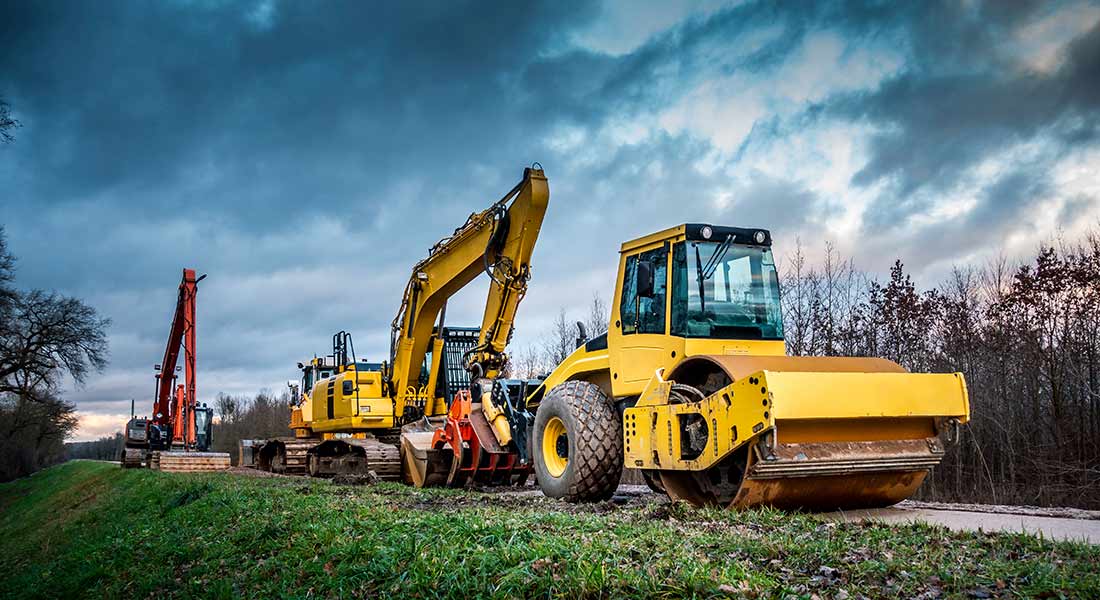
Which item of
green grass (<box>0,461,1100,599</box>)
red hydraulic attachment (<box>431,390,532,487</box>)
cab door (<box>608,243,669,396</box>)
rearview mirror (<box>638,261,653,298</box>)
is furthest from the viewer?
red hydraulic attachment (<box>431,390,532,487</box>)

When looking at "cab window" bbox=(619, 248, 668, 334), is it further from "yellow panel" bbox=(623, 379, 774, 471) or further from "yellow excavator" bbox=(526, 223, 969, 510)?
"yellow panel" bbox=(623, 379, 774, 471)

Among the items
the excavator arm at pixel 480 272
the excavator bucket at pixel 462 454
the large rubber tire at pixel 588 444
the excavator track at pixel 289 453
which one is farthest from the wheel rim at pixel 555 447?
the excavator track at pixel 289 453

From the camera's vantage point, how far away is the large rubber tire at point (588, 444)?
9141mm

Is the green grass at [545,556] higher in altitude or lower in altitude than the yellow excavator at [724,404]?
lower

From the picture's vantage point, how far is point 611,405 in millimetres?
9484

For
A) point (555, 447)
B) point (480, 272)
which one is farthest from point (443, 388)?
point (555, 447)

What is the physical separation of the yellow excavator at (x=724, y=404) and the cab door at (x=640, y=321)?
2 cm

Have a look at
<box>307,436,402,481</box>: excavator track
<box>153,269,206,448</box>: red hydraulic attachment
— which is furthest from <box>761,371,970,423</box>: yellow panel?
<box>153,269,206,448</box>: red hydraulic attachment

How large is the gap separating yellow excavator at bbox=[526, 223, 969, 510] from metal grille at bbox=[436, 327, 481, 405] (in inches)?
268

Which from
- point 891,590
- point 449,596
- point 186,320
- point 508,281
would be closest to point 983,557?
point 891,590

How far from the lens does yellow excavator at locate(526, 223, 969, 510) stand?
7234 mm

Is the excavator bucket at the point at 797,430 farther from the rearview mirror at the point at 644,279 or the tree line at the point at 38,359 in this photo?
the tree line at the point at 38,359

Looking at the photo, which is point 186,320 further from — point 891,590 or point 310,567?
point 891,590

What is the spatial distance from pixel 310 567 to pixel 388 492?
5.17m
